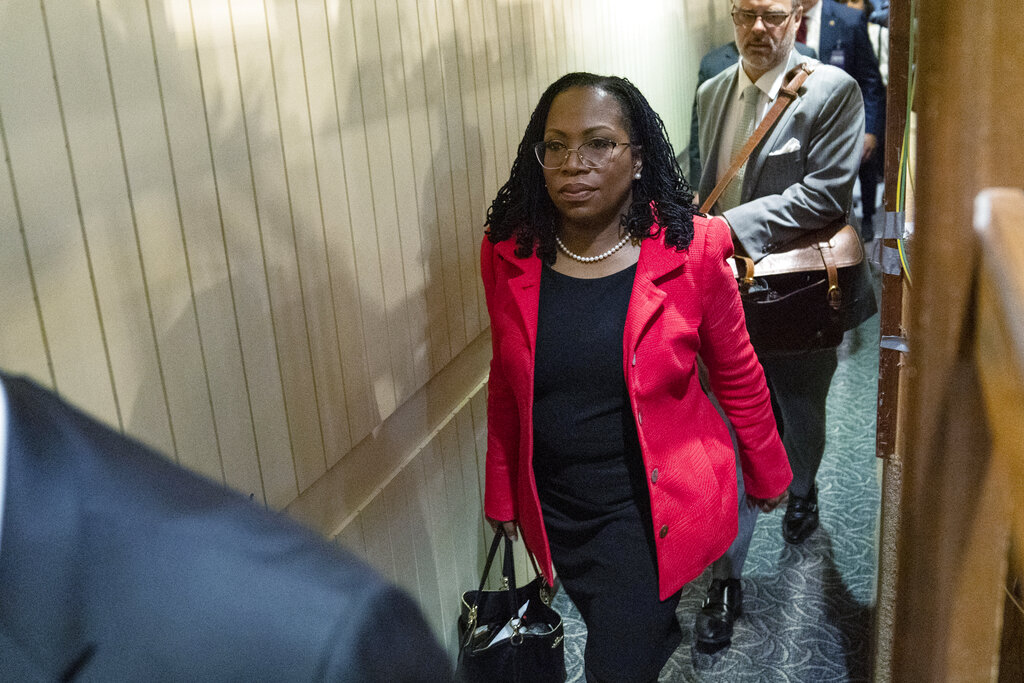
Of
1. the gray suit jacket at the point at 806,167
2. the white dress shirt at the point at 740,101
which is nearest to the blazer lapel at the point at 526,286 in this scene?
the gray suit jacket at the point at 806,167

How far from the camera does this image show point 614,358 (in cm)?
210

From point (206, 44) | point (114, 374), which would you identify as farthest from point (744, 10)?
point (114, 374)

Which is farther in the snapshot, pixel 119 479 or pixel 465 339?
pixel 465 339

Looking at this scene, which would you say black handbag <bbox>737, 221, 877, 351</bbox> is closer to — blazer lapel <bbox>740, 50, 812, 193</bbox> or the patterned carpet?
blazer lapel <bbox>740, 50, 812, 193</bbox>

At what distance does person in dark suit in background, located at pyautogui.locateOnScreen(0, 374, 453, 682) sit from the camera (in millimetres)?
558

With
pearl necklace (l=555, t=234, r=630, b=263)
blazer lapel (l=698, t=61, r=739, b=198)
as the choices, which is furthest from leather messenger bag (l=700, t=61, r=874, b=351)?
pearl necklace (l=555, t=234, r=630, b=263)

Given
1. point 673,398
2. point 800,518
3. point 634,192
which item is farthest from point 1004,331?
point 800,518

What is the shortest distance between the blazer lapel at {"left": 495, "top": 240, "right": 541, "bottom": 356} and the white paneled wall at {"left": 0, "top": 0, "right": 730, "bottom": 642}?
29 cm

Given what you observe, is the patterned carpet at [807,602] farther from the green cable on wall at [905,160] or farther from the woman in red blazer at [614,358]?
the green cable on wall at [905,160]

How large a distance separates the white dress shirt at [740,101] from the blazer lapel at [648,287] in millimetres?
1300

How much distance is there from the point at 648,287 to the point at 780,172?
1.30 meters

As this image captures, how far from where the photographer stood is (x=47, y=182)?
128cm

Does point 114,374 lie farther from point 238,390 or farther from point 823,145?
point 823,145

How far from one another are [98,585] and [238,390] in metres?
1.19
